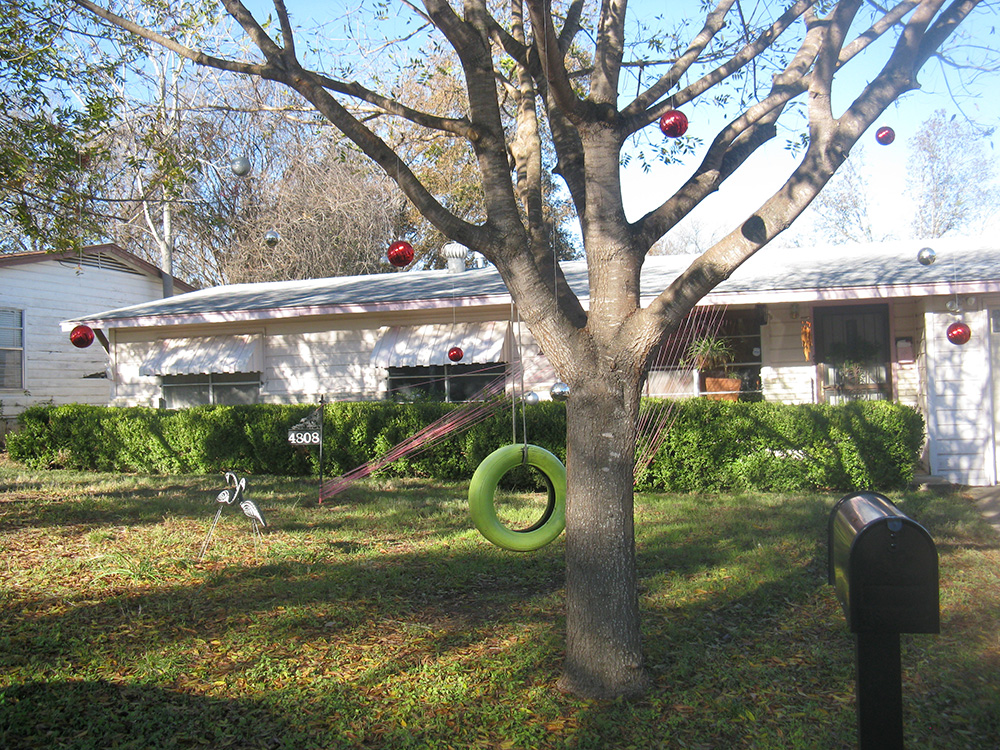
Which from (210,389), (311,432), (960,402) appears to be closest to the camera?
(311,432)

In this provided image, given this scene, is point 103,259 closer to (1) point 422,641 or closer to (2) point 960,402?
(1) point 422,641

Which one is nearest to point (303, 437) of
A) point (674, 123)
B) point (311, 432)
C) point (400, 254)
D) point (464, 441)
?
point (311, 432)

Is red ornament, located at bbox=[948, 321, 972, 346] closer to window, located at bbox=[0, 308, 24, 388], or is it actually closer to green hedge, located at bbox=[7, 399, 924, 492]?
green hedge, located at bbox=[7, 399, 924, 492]

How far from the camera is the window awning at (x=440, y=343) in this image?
1150cm

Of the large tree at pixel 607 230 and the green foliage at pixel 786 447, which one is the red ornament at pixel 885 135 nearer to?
the large tree at pixel 607 230

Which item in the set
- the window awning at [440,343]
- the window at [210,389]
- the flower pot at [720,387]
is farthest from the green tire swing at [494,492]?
the window at [210,389]

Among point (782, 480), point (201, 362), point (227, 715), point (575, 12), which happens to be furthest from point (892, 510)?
point (201, 362)

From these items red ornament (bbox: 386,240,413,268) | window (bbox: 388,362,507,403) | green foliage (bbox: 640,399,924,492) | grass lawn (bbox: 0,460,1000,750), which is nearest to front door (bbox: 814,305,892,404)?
green foliage (bbox: 640,399,924,492)

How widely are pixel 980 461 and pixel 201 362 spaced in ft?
39.3

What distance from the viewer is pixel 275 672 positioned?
→ 416 centimetres

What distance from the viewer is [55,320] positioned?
53.9 ft

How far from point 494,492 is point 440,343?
729 cm

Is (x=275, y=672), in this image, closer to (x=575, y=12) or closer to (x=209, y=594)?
(x=209, y=594)

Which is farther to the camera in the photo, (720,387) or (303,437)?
(720,387)
